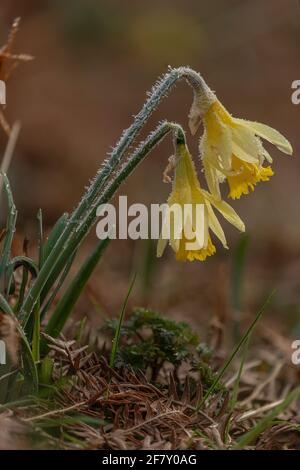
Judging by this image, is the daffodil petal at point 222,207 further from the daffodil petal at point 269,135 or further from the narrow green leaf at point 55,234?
the narrow green leaf at point 55,234

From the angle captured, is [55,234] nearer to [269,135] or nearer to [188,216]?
[188,216]

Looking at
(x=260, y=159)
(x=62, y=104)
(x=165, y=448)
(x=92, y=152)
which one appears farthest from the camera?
(x=62, y=104)

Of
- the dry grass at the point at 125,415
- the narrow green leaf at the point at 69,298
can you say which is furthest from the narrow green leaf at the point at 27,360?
the narrow green leaf at the point at 69,298

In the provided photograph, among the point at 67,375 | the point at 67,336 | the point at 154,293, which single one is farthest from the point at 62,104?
the point at 67,375

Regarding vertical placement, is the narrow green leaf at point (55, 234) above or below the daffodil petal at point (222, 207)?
below

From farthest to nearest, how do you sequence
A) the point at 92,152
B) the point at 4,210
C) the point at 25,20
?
the point at 25,20
the point at 92,152
the point at 4,210

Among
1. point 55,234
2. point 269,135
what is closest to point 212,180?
point 269,135

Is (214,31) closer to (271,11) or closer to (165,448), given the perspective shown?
(271,11)
